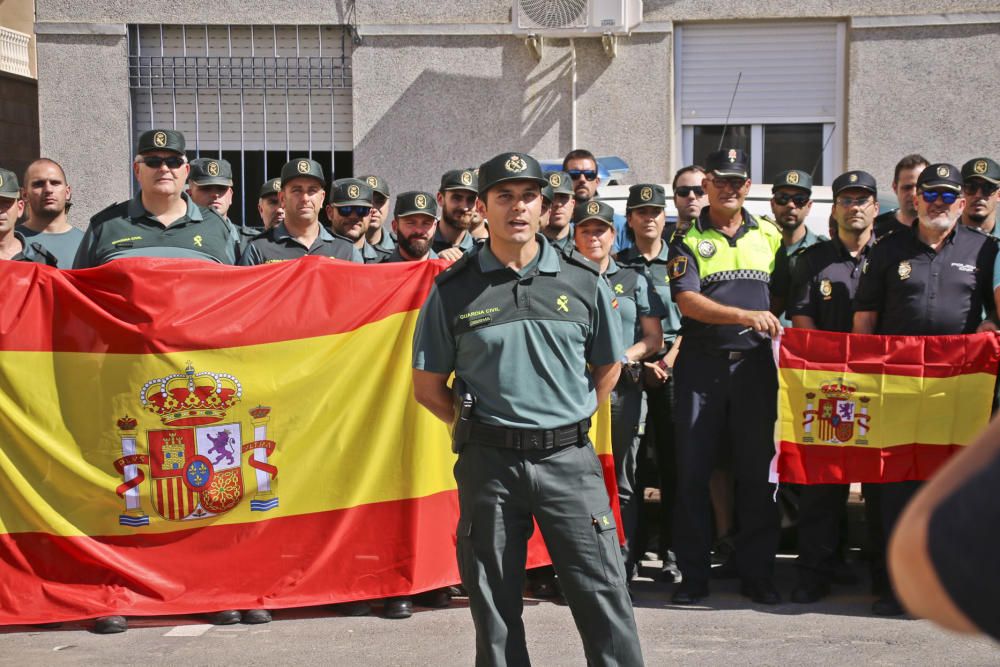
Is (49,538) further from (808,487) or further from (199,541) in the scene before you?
(808,487)

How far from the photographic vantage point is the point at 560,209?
7.16 meters

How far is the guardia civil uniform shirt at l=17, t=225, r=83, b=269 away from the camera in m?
7.34

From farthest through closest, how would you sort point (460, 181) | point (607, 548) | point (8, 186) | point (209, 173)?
point (209, 173)
point (460, 181)
point (8, 186)
point (607, 548)

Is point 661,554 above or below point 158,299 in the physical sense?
below

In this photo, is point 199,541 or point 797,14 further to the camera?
point 797,14

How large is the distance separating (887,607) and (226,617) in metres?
3.35

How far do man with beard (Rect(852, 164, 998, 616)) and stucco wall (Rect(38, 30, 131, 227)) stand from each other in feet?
30.7

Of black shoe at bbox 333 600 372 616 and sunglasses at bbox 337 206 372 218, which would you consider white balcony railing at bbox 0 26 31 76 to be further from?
black shoe at bbox 333 600 372 616

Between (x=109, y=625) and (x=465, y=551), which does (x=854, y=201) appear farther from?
(x=109, y=625)

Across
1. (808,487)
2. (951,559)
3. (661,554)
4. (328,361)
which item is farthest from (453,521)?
(951,559)

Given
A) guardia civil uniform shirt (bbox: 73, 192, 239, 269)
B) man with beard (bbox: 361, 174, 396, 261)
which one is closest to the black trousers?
man with beard (bbox: 361, 174, 396, 261)

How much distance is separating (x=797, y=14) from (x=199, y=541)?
913cm

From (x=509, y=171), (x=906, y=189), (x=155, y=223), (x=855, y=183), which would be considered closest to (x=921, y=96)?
(x=906, y=189)

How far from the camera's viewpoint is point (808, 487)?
664 cm
